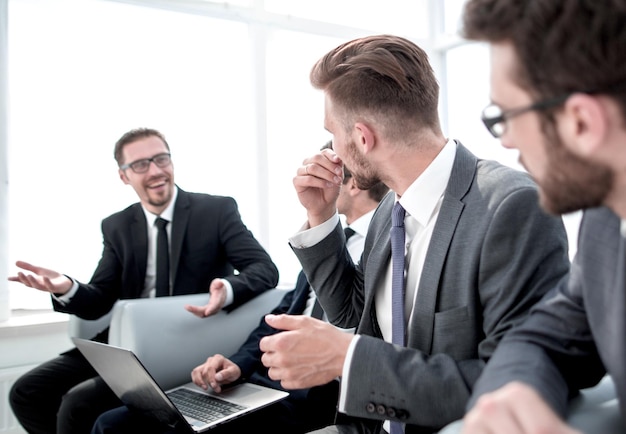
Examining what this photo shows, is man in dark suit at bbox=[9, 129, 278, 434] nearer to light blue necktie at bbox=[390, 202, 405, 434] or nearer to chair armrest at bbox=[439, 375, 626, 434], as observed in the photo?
light blue necktie at bbox=[390, 202, 405, 434]

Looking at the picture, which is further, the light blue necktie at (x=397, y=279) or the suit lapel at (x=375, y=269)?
the suit lapel at (x=375, y=269)

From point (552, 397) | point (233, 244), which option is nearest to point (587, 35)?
point (552, 397)

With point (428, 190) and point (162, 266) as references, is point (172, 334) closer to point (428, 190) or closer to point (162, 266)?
point (162, 266)

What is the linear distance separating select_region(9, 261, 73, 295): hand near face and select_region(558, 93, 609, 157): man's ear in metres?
2.45

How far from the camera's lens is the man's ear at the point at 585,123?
765mm

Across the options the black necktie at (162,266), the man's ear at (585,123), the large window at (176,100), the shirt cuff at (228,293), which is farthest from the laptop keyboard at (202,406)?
the large window at (176,100)

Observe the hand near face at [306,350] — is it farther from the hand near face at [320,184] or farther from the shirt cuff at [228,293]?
the shirt cuff at [228,293]

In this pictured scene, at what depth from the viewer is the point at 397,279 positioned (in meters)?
1.44

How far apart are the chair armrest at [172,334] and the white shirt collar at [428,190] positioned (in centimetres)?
120

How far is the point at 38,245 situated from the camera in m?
3.47

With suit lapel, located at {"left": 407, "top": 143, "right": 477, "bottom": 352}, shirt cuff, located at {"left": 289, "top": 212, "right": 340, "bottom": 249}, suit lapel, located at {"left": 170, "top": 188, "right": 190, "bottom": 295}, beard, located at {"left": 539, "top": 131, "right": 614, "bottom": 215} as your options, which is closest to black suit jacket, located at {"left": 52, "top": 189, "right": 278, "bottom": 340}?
suit lapel, located at {"left": 170, "top": 188, "right": 190, "bottom": 295}

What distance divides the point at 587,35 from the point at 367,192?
5.71ft

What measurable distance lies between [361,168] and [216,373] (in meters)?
0.95

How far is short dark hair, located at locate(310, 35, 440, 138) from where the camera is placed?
152 cm
